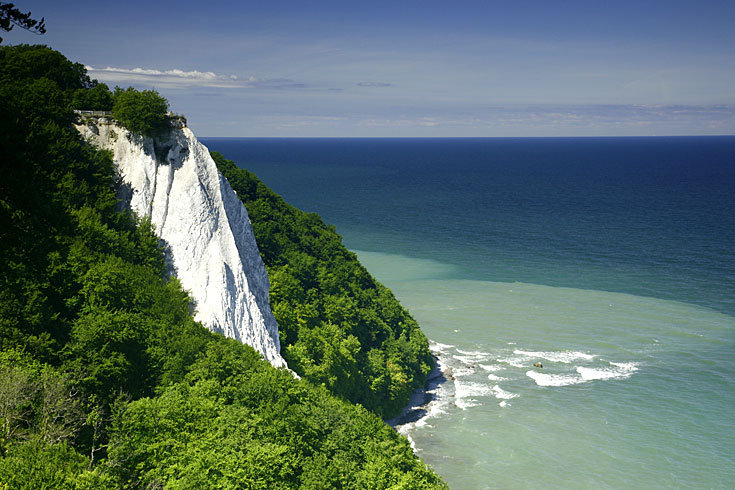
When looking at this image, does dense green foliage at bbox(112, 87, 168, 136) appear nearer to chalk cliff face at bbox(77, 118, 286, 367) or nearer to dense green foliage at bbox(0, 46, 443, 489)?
chalk cliff face at bbox(77, 118, 286, 367)

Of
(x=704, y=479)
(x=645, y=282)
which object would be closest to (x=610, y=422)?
(x=704, y=479)

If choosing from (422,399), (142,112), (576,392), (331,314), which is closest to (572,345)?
(576,392)

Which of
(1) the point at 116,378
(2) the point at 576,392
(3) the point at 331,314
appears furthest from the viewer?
(2) the point at 576,392

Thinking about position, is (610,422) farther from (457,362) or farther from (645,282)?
(645,282)

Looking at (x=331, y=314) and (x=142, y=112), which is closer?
(x=142, y=112)

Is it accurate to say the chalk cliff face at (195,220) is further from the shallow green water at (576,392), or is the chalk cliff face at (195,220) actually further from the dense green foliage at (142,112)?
the shallow green water at (576,392)

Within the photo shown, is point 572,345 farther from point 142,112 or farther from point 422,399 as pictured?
point 142,112

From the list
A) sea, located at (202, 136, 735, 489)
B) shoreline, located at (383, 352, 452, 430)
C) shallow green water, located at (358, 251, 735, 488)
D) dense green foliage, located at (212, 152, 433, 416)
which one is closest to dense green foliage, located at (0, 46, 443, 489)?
dense green foliage, located at (212, 152, 433, 416)
